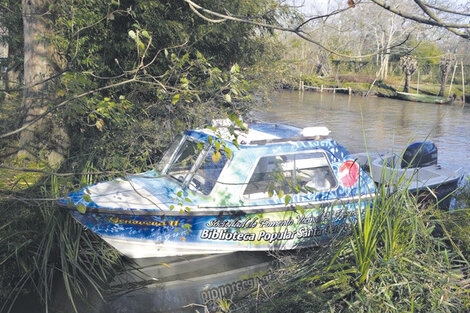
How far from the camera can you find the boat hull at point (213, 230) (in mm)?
5652

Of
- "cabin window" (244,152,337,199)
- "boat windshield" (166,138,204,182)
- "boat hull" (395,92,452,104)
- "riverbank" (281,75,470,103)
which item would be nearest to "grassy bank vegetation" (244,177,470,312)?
"cabin window" (244,152,337,199)

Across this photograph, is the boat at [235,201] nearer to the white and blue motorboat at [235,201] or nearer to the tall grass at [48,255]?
the white and blue motorboat at [235,201]

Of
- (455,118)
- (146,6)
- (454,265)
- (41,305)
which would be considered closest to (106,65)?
(146,6)

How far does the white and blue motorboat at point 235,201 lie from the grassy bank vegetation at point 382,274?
163cm

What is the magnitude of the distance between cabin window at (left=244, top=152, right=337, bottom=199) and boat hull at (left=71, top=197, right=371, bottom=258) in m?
0.31

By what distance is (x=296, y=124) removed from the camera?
2070 cm

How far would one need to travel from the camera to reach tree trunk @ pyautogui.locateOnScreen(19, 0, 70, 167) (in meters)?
7.22

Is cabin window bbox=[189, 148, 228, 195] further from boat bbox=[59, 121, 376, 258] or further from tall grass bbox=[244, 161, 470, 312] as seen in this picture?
tall grass bbox=[244, 161, 470, 312]

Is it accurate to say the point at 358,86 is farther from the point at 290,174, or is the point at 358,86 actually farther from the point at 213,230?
the point at 213,230

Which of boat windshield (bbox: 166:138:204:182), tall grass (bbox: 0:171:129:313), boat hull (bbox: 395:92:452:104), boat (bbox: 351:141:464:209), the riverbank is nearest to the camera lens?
tall grass (bbox: 0:171:129:313)

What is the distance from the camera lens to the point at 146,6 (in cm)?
749

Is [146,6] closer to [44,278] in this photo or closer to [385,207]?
[44,278]

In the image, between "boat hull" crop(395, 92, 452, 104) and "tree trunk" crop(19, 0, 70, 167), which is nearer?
"tree trunk" crop(19, 0, 70, 167)

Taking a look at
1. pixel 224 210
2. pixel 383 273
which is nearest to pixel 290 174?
pixel 224 210
